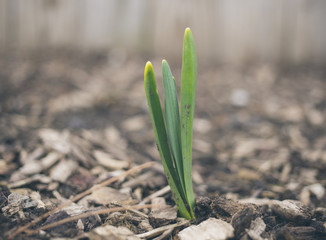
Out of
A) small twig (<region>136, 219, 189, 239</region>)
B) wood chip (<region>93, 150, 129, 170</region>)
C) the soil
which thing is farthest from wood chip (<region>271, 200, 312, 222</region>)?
wood chip (<region>93, 150, 129, 170</region>)

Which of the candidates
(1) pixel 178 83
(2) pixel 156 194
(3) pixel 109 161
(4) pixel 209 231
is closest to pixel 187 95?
(4) pixel 209 231

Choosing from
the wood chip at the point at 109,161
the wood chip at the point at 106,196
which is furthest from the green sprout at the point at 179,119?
the wood chip at the point at 109,161

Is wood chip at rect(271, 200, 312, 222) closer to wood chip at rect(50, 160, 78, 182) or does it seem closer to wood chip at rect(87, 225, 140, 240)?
wood chip at rect(87, 225, 140, 240)

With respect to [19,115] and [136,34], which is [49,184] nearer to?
[19,115]

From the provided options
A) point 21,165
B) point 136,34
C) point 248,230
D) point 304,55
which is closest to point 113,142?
point 21,165

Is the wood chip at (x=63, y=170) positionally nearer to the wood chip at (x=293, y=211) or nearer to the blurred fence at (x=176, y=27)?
the wood chip at (x=293, y=211)
